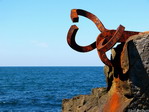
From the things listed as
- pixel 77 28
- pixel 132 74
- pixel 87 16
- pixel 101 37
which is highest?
pixel 87 16

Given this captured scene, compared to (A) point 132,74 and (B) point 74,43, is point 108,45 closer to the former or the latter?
(A) point 132,74

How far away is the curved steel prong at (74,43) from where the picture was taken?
7.16 meters

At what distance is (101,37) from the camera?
6969 mm

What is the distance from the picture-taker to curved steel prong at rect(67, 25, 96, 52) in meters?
7.16

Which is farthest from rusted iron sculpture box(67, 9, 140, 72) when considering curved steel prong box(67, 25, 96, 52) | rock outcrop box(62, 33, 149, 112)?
rock outcrop box(62, 33, 149, 112)

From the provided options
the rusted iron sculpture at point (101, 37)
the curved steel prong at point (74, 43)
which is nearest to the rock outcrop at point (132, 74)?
the rusted iron sculpture at point (101, 37)

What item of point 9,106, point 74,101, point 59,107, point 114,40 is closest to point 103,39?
point 114,40

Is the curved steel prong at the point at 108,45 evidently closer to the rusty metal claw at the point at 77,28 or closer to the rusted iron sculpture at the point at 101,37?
the rusted iron sculpture at the point at 101,37

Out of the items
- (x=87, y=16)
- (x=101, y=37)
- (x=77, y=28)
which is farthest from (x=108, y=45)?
(x=87, y=16)

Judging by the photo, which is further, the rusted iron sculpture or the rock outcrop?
the rock outcrop

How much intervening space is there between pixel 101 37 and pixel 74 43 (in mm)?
722

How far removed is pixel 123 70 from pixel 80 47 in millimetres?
1257

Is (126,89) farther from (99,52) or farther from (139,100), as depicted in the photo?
(99,52)

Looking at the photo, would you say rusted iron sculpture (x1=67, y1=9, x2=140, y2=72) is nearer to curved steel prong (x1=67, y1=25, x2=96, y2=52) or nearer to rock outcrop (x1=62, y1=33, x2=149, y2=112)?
curved steel prong (x1=67, y1=25, x2=96, y2=52)
